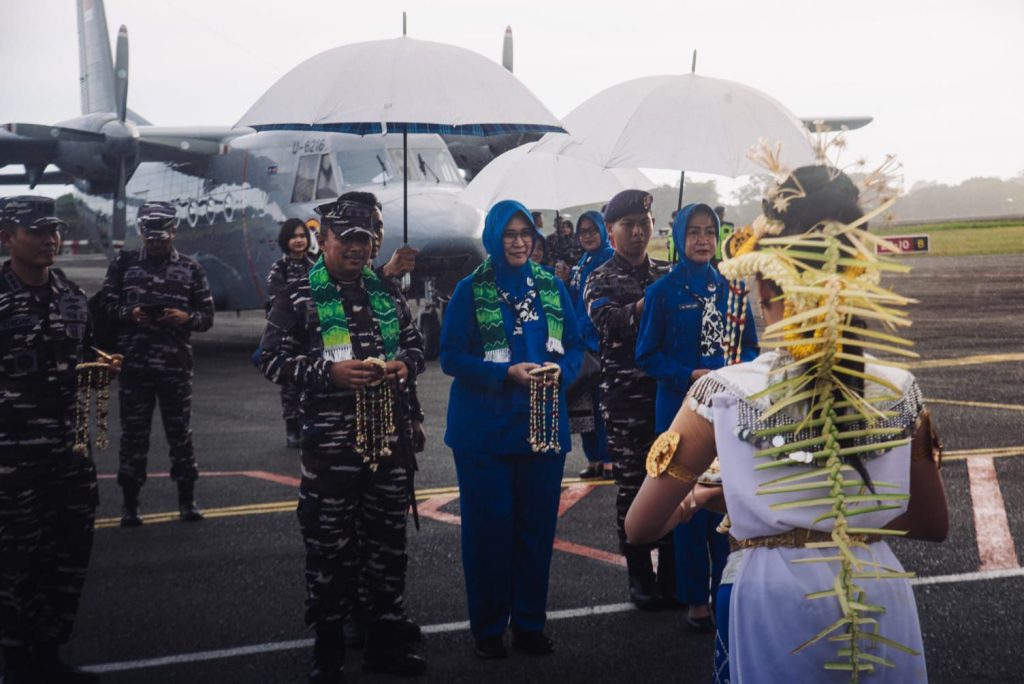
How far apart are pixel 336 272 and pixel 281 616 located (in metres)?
1.93

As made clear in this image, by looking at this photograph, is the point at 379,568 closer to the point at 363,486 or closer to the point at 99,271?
the point at 363,486

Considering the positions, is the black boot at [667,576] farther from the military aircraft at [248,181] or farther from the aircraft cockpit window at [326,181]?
the aircraft cockpit window at [326,181]

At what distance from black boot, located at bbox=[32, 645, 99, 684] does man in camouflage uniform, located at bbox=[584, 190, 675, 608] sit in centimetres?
263

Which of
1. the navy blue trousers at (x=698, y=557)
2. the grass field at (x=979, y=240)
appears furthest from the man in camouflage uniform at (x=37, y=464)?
the grass field at (x=979, y=240)

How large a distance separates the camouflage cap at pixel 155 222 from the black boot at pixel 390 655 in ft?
11.7

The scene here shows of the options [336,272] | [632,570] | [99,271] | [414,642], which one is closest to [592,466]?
[632,570]

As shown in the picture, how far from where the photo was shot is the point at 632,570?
552 centimetres

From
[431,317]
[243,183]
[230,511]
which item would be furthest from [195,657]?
[243,183]

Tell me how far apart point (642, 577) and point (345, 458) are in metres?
1.78

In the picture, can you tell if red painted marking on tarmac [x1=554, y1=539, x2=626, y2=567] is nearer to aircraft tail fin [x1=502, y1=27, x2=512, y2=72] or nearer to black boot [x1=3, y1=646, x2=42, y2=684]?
black boot [x1=3, y1=646, x2=42, y2=684]

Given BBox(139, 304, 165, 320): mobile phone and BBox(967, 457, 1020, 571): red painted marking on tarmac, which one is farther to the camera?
BBox(139, 304, 165, 320): mobile phone

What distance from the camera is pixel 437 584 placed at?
6.02m

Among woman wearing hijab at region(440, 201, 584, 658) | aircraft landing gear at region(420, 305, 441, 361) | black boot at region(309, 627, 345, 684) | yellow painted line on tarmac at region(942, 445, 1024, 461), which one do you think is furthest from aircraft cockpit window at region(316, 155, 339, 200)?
black boot at region(309, 627, 345, 684)

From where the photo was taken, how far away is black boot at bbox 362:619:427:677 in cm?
474
